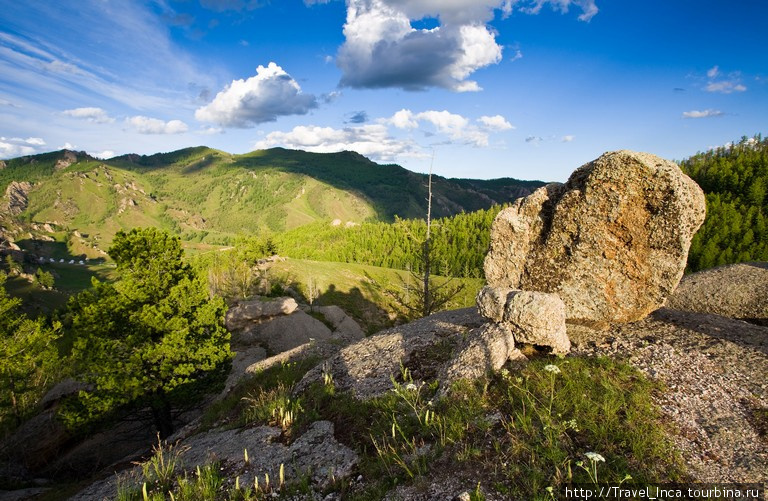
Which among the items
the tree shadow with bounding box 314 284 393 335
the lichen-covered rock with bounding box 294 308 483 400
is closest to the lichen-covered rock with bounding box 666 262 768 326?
the lichen-covered rock with bounding box 294 308 483 400

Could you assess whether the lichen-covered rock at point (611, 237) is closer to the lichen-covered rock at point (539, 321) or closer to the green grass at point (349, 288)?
the lichen-covered rock at point (539, 321)

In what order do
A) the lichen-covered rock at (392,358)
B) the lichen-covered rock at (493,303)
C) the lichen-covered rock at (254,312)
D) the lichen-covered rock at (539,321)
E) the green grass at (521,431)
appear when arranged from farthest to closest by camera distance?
the lichen-covered rock at (254,312)
the lichen-covered rock at (392,358)
the lichen-covered rock at (493,303)
the lichen-covered rock at (539,321)
the green grass at (521,431)

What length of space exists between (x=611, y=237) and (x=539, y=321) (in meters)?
5.32

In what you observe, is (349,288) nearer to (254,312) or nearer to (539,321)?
(254,312)

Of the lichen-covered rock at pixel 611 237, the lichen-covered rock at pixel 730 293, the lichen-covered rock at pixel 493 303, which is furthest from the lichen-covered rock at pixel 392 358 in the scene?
the lichen-covered rock at pixel 730 293

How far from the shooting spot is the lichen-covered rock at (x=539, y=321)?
1207cm

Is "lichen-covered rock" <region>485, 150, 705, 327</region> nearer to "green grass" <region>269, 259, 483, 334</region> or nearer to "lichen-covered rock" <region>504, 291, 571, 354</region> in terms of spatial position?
"lichen-covered rock" <region>504, 291, 571, 354</region>

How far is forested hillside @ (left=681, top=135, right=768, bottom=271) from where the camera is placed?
8681 centimetres

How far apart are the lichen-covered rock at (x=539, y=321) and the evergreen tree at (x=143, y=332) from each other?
17.8 meters

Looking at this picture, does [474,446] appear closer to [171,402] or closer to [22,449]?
[171,402]

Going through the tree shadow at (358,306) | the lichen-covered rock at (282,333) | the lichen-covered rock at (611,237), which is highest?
the lichen-covered rock at (611,237)

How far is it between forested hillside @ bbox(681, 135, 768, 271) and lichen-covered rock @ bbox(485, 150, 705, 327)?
97688mm

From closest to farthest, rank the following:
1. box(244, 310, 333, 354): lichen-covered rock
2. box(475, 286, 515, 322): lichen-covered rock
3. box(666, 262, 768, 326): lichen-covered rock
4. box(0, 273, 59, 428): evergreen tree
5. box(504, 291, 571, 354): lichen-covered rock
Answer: box(504, 291, 571, 354): lichen-covered rock < box(475, 286, 515, 322): lichen-covered rock < box(666, 262, 768, 326): lichen-covered rock < box(0, 273, 59, 428): evergreen tree < box(244, 310, 333, 354): lichen-covered rock

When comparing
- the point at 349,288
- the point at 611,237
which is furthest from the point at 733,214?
the point at 611,237
